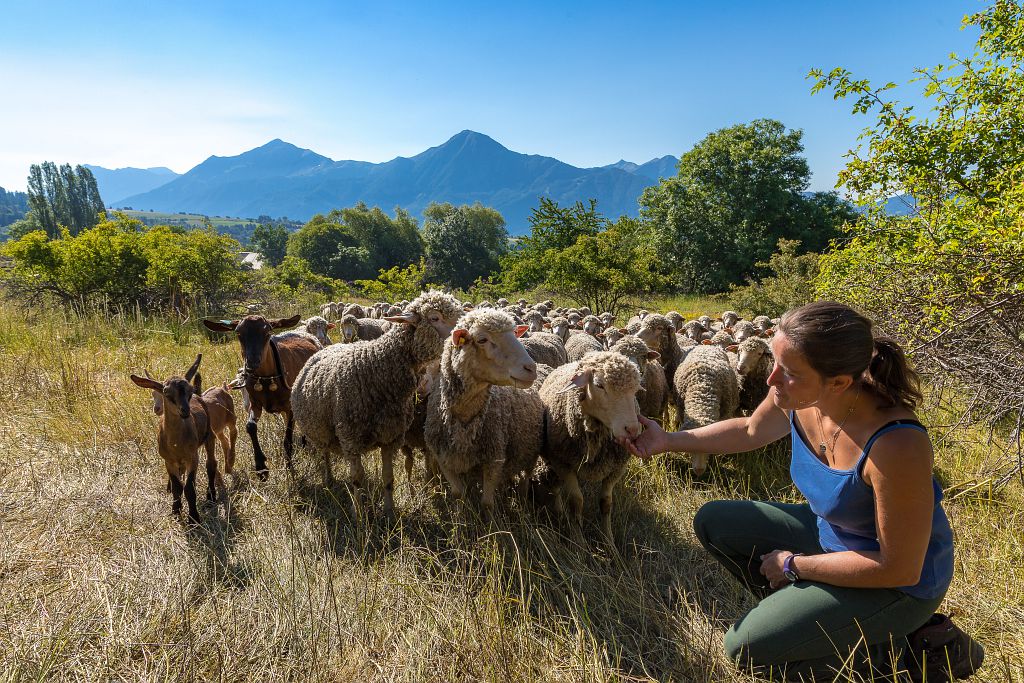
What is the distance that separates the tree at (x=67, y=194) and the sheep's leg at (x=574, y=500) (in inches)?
2818

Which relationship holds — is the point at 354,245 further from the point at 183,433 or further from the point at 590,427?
the point at 590,427

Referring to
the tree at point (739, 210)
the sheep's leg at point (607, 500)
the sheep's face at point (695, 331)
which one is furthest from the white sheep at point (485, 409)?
the tree at point (739, 210)

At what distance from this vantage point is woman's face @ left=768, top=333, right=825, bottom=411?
201 cm

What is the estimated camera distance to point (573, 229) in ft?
68.3

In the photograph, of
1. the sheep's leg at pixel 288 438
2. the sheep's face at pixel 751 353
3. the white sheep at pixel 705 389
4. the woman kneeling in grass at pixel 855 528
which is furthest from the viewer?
the sheep's face at pixel 751 353

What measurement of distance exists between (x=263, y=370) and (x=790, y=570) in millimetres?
4867

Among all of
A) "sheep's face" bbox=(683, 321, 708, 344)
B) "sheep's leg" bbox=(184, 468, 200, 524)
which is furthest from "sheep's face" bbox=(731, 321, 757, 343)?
"sheep's leg" bbox=(184, 468, 200, 524)

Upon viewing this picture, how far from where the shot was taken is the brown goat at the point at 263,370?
188 inches

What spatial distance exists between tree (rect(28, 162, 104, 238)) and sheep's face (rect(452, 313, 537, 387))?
2804 inches

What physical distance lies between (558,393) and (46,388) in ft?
22.3

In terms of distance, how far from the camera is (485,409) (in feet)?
12.3

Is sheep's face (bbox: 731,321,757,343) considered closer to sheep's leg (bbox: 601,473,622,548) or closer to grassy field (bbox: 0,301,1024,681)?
grassy field (bbox: 0,301,1024,681)

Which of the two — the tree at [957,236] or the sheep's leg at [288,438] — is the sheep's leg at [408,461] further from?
the tree at [957,236]

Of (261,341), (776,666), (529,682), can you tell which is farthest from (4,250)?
(776,666)
